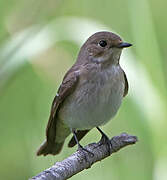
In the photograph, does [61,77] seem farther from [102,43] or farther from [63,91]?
[102,43]

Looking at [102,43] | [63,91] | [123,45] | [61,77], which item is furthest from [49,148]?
[123,45]

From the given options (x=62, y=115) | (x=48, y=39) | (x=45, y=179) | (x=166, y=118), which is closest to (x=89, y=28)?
(x=48, y=39)

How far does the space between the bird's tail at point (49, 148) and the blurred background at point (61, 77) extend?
0.20 feet

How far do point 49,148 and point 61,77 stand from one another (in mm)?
692

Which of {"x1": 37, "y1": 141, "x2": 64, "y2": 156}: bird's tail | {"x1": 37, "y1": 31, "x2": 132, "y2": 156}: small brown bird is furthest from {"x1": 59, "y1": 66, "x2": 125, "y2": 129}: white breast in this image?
{"x1": 37, "y1": 141, "x2": 64, "y2": 156}: bird's tail

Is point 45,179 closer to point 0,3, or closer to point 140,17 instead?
point 140,17

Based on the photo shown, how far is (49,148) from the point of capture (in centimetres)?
459

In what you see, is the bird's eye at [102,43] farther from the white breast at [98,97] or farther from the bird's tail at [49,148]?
the bird's tail at [49,148]

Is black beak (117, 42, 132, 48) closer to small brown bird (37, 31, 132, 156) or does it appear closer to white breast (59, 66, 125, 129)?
small brown bird (37, 31, 132, 156)

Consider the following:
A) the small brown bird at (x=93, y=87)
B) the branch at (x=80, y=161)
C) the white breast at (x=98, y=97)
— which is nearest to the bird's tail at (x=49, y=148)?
the small brown bird at (x=93, y=87)

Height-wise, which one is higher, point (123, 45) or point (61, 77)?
point (123, 45)

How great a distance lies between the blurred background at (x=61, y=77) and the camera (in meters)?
4.16

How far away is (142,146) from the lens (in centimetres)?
484

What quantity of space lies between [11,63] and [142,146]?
54.7 inches
